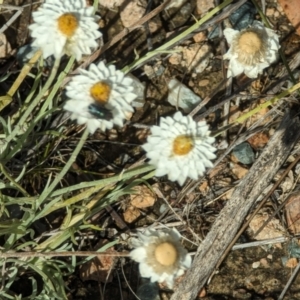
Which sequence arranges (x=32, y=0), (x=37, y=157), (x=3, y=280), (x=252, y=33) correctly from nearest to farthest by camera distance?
(x=252, y=33)
(x=3, y=280)
(x=37, y=157)
(x=32, y=0)

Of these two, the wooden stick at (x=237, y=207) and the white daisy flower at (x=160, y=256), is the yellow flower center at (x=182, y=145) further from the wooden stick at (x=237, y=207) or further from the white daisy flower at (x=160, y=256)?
the wooden stick at (x=237, y=207)

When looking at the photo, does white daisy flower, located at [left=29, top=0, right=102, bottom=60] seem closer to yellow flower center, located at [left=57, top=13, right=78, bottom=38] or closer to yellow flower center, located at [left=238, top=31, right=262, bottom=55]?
yellow flower center, located at [left=57, top=13, right=78, bottom=38]

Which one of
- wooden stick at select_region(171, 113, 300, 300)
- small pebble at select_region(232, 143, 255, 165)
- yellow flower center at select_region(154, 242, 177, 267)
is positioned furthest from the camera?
small pebble at select_region(232, 143, 255, 165)

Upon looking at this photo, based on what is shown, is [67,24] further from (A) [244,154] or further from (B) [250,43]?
(A) [244,154]

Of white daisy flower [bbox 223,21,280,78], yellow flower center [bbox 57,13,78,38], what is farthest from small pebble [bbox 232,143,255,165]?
yellow flower center [bbox 57,13,78,38]

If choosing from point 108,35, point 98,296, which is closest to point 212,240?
point 98,296

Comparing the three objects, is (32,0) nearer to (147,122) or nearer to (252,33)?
(147,122)
